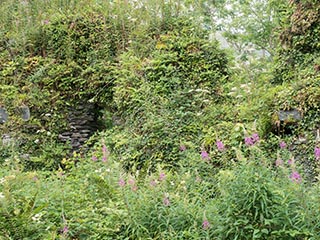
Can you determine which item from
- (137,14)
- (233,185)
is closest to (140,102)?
(137,14)

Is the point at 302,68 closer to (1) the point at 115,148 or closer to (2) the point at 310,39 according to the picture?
(2) the point at 310,39

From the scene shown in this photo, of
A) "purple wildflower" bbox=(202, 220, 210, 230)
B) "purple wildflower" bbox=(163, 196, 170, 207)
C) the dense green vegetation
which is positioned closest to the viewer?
"purple wildflower" bbox=(202, 220, 210, 230)

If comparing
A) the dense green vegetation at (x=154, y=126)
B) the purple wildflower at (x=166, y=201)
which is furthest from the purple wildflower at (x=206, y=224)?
the purple wildflower at (x=166, y=201)

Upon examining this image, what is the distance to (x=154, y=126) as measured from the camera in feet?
19.9

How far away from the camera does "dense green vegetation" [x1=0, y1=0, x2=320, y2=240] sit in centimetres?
309

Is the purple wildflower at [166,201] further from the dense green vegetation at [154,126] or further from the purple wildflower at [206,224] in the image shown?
the purple wildflower at [206,224]

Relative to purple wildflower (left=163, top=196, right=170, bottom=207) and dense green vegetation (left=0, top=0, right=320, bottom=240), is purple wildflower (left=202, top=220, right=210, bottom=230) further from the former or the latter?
purple wildflower (left=163, top=196, right=170, bottom=207)

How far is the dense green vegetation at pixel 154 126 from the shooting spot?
3.09 meters

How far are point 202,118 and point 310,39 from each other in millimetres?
1970

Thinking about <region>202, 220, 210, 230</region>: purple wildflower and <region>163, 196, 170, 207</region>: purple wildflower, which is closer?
<region>202, 220, 210, 230</region>: purple wildflower

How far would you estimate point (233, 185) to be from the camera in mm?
3027

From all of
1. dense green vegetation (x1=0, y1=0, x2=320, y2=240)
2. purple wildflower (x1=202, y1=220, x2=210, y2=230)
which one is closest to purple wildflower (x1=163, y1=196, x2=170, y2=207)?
dense green vegetation (x1=0, y1=0, x2=320, y2=240)

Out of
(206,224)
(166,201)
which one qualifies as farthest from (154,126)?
(206,224)

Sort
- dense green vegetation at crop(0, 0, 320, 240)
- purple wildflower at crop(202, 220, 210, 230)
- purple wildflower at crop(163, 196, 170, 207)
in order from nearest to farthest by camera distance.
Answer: purple wildflower at crop(202, 220, 210, 230), dense green vegetation at crop(0, 0, 320, 240), purple wildflower at crop(163, 196, 170, 207)
